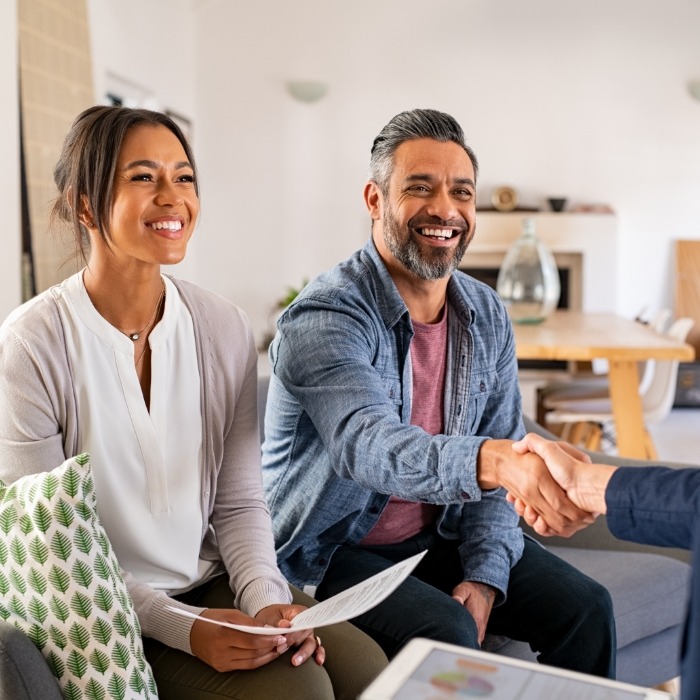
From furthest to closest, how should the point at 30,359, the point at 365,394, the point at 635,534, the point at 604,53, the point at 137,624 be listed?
A: the point at 604,53
the point at 365,394
the point at 30,359
the point at 137,624
the point at 635,534

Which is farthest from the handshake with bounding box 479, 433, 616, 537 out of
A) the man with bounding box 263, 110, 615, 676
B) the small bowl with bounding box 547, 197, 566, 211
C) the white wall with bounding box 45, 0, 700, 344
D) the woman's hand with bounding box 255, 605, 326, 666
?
the small bowl with bounding box 547, 197, 566, 211

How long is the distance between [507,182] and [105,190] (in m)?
5.89

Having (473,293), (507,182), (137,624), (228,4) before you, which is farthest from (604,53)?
(137,624)

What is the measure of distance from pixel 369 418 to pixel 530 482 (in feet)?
0.97

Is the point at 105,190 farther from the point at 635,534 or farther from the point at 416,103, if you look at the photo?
the point at 416,103

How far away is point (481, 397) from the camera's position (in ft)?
6.33

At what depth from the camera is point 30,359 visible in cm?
143

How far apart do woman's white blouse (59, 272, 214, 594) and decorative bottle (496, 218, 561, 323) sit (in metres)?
3.02

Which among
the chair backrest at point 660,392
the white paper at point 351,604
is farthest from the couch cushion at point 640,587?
the chair backrest at point 660,392

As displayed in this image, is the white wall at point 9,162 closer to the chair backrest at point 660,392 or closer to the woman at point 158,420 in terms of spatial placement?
the woman at point 158,420

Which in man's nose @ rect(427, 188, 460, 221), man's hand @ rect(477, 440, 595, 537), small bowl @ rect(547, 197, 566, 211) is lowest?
man's hand @ rect(477, 440, 595, 537)

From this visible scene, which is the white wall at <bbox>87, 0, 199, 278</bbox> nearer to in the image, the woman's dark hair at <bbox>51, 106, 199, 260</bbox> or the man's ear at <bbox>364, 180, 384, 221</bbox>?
the man's ear at <bbox>364, 180, 384, 221</bbox>

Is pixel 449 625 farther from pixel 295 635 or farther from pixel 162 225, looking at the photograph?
pixel 162 225

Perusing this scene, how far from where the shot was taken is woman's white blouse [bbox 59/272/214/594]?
148 centimetres
